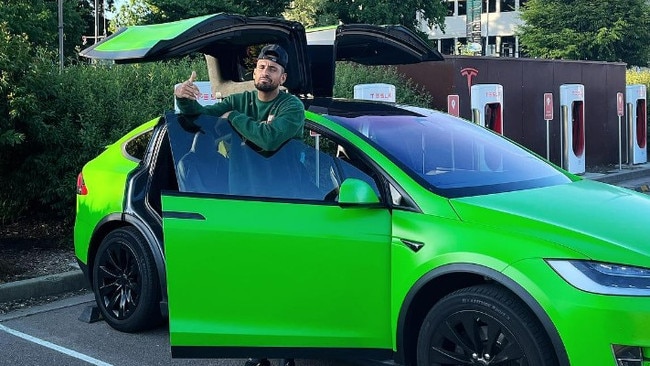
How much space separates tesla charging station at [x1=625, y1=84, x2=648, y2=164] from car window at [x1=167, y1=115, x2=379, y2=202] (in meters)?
14.8

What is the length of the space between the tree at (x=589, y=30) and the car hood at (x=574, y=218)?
37.0 metres

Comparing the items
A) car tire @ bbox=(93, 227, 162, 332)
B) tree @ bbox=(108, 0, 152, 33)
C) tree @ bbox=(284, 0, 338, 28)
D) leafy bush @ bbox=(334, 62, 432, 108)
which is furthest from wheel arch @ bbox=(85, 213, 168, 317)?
tree @ bbox=(284, 0, 338, 28)

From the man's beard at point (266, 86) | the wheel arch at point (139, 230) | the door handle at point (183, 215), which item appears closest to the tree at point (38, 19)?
the wheel arch at point (139, 230)

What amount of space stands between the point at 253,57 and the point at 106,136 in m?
3.23

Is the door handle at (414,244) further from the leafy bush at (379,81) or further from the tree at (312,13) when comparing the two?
the tree at (312,13)

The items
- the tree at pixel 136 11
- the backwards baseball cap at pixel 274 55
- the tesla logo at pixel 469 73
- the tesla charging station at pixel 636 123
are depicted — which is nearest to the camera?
the backwards baseball cap at pixel 274 55

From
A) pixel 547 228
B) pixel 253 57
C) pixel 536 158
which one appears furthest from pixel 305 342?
pixel 253 57

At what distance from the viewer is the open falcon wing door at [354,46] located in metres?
5.74

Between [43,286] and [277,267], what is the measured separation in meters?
3.39

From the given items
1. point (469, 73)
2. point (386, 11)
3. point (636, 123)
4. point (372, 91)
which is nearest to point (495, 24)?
point (386, 11)

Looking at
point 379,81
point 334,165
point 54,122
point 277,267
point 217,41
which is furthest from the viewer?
point 379,81

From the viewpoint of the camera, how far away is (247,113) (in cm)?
457

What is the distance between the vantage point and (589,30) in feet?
131

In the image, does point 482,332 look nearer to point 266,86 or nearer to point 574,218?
point 574,218
